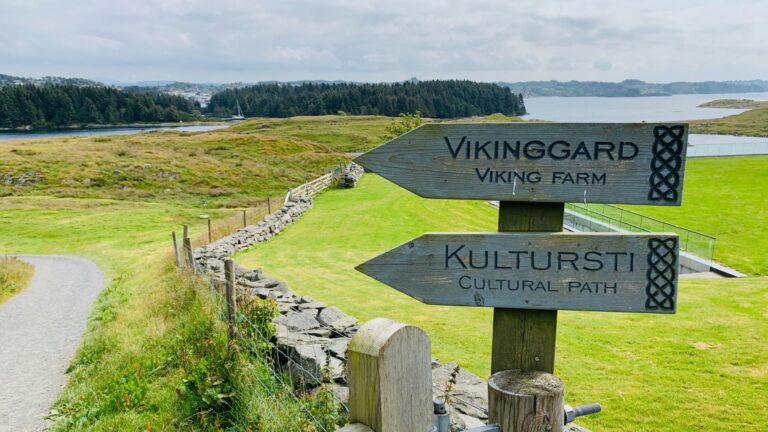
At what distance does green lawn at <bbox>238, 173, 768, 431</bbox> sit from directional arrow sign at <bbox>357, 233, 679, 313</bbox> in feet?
13.4

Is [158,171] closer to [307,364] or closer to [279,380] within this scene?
[307,364]

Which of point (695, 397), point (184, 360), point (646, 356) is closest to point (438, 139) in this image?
point (184, 360)

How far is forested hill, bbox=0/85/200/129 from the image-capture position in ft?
422

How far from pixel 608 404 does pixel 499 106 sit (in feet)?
556

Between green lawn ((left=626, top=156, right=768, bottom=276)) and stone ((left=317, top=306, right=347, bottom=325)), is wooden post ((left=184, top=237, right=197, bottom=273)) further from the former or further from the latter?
green lawn ((left=626, top=156, right=768, bottom=276))

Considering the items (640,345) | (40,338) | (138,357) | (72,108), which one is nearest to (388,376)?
(138,357)

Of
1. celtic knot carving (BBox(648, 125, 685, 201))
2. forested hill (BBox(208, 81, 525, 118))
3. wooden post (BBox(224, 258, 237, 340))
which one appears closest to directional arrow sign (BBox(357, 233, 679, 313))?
celtic knot carving (BBox(648, 125, 685, 201))

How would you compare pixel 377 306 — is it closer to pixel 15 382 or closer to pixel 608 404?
pixel 608 404

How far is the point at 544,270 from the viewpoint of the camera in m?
2.50

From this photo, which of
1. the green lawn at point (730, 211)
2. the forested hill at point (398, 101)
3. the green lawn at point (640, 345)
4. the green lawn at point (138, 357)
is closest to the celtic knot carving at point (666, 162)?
the green lawn at point (640, 345)

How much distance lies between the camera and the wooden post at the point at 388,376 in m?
1.87

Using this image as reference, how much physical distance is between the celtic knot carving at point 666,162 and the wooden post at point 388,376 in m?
1.23

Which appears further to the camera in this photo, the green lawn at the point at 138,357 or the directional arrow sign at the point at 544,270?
the green lawn at the point at 138,357

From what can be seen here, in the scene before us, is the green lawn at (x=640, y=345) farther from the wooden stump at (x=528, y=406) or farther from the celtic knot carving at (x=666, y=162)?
the celtic knot carving at (x=666, y=162)
